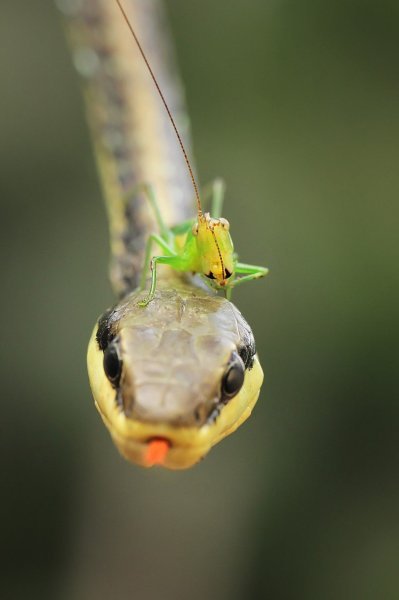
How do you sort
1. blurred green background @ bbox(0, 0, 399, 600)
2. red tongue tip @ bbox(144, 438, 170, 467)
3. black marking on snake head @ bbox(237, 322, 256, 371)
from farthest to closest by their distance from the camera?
blurred green background @ bbox(0, 0, 399, 600)
black marking on snake head @ bbox(237, 322, 256, 371)
red tongue tip @ bbox(144, 438, 170, 467)

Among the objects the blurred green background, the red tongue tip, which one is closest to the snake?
the red tongue tip

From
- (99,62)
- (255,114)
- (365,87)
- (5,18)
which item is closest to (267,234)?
(255,114)

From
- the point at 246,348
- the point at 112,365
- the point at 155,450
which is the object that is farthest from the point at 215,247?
the point at 155,450

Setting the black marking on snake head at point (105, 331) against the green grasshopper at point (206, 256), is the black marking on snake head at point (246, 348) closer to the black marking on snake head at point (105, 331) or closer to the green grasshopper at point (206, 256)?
the green grasshopper at point (206, 256)

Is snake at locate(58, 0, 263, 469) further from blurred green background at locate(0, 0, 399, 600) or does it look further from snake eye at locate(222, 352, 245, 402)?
blurred green background at locate(0, 0, 399, 600)

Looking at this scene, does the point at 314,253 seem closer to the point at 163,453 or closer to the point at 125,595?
the point at 125,595

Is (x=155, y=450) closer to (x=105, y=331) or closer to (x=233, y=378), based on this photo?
(x=233, y=378)
